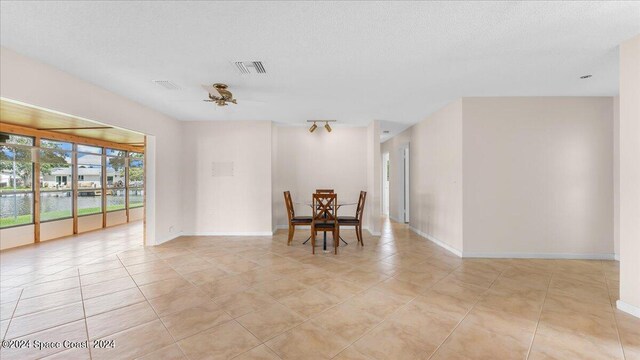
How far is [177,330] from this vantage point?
1.92m

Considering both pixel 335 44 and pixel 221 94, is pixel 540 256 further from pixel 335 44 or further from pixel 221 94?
pixel 221 94

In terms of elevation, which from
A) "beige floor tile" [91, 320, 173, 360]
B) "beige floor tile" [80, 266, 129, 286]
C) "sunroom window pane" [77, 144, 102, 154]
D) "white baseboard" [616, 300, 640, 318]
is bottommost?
"beige floor tile" [80, 266, 129, 286]

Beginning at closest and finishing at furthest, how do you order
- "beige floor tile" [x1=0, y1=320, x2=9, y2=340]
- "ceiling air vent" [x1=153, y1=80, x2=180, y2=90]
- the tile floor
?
the tile floor < "beige floor tile" [x1=0, y1=320, x2=9, y2=340] < "ceiling air vent" [x1=153, y1=80, x2=180, y2=90]

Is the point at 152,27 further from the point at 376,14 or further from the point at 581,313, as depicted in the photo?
the point at 581,313

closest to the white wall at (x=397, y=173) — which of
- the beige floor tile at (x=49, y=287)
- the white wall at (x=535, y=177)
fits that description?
the white wall at (x=535, y=177)

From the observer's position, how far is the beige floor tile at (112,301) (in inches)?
89.2

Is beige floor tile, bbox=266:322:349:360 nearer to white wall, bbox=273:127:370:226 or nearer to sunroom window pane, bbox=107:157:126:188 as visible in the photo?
white wall, bbox=273:127:370:226

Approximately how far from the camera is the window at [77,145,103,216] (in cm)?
577

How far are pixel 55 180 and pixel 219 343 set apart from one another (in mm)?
6309

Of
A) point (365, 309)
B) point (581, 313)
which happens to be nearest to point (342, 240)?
point (365, 309)

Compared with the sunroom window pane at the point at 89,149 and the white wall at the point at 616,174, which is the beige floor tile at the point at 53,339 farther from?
the white wall at the point at 616,174

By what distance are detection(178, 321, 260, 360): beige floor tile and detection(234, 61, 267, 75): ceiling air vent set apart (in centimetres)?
256

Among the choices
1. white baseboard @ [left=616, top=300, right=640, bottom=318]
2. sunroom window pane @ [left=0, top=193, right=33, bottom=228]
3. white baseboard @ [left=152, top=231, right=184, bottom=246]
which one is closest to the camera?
white baseboard @ [left=616, top=300, right=640, bottom=318]

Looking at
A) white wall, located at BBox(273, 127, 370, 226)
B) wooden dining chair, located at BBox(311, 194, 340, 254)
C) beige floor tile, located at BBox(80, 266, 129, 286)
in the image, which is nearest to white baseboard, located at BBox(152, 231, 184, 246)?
beige floor tile, located at BBox(80, 266, 129, 286)
